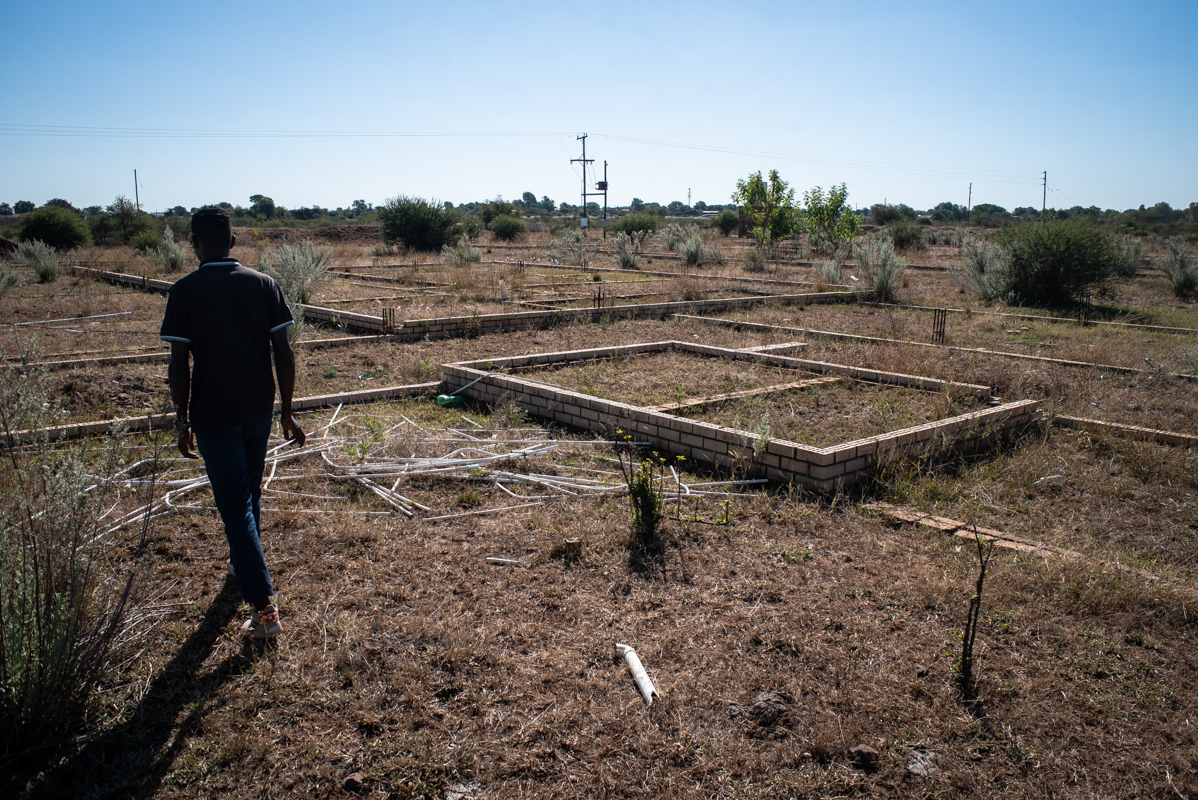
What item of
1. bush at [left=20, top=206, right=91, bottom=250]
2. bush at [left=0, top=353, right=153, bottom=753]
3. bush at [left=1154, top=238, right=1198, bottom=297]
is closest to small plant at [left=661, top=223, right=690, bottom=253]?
bush at [left=1154, top=238, right=1198, bottom=297]

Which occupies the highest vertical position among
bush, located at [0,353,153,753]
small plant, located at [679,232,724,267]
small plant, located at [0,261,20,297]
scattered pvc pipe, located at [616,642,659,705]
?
small plant, located at [679,232,724,267]

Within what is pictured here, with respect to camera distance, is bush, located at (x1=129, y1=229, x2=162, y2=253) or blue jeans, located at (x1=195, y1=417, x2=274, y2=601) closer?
blue jeans, located at (x1=195, y1=417, x2=274, y2=601)

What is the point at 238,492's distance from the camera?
3248mm

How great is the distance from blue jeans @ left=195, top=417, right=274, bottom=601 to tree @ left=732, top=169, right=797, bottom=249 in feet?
102

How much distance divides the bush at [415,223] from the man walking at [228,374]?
27.7 meters

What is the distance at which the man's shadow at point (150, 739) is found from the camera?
251 cm

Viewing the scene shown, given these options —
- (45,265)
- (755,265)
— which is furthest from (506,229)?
(45,265)

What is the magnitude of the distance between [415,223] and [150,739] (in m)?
29.4

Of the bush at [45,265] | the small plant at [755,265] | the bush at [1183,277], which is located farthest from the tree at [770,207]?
the bush at [45,265]

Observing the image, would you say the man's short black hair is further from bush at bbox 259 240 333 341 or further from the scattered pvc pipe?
bush at bbox 259 240 333 341

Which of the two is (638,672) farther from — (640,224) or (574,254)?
(640,224)

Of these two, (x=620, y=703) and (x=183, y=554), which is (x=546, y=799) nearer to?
(x=620, y=703)

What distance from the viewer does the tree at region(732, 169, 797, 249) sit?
109ft

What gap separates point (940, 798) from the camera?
2.53 metres
